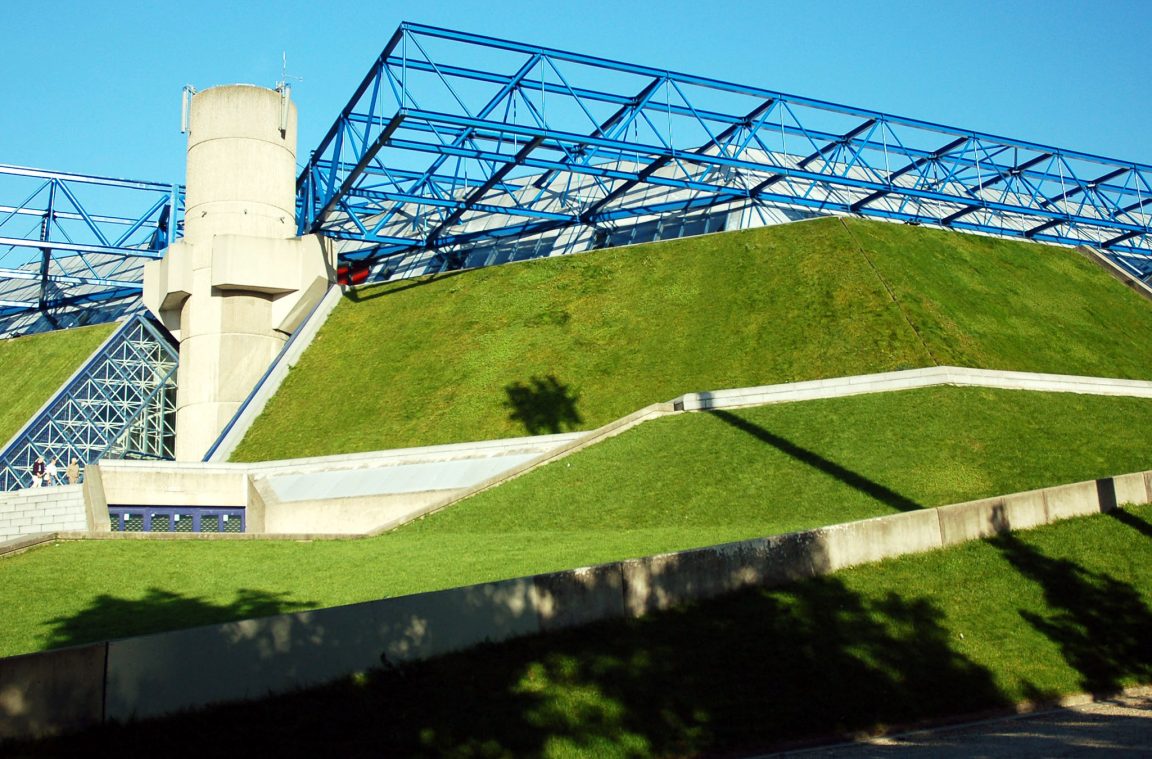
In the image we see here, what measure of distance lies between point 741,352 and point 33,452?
27938mm

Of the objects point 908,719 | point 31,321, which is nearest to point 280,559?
point 908,719

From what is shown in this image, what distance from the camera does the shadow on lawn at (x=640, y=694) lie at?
36.0ft

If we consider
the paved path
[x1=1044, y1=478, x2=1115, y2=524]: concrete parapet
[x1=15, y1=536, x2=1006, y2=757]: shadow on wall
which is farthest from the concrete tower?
the paved path

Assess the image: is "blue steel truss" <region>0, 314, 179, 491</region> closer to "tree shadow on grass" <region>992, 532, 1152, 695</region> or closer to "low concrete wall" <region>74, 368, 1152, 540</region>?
"low concrete wall" <region>74, 368, 1152, 540</region>

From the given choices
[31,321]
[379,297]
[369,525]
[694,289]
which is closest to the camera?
[369,525]

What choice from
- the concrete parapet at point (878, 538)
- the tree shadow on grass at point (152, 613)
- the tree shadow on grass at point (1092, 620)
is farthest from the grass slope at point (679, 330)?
the tree shadow on grass at point (152, 613)

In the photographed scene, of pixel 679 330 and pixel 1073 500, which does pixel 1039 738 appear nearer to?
pixel 1073 500

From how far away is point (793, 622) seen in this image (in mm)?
13938

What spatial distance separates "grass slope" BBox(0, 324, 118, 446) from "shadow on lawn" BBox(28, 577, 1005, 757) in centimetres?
3792

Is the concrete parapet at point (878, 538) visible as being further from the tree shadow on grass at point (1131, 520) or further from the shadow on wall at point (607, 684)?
the tree shadow on grass at point (1131, 520)

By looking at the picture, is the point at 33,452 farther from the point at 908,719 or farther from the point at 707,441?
the point at 908,719

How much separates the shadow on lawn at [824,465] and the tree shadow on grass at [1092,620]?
519 cm

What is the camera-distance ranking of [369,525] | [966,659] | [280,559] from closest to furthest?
[966,659] < [280,559] < [369,525]

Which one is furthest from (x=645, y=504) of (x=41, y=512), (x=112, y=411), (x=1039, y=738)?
(x=112, y=411)
